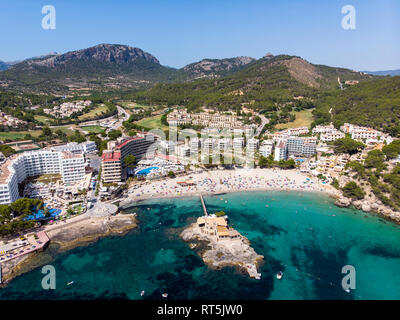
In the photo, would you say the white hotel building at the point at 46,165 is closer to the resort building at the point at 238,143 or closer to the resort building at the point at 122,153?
the resort building at the point at 122,153

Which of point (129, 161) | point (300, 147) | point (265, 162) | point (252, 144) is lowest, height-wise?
point (265, 162)

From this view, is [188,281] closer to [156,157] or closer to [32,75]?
[156,157]

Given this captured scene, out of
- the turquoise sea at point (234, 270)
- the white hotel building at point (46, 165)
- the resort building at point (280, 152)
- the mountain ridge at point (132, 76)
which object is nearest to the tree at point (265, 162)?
the resort building at point (280, 152)

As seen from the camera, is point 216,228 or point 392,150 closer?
point 216,228

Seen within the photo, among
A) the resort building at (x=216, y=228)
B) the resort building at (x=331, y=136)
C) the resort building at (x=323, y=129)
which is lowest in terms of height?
the resort building at (x=216, y=228)

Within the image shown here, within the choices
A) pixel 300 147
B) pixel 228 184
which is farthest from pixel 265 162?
pixel 228 184

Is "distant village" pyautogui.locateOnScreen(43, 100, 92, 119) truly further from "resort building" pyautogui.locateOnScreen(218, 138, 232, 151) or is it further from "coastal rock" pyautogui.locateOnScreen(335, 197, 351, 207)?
"coastal rock" pyautogui.locateOnScreen(335, 197, 351, 207)

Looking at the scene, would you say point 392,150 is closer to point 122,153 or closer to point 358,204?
point 358,204
